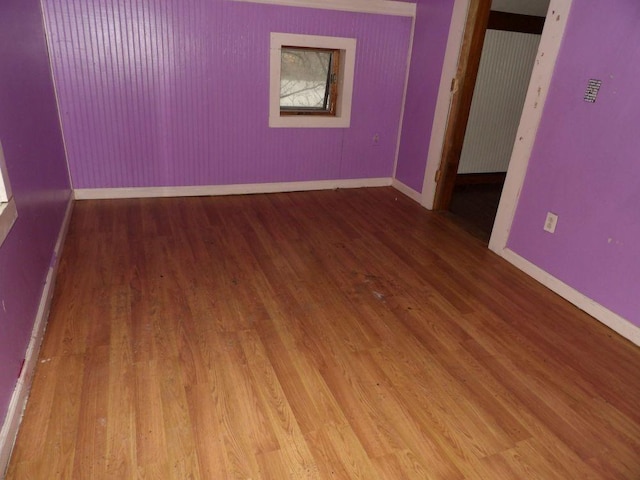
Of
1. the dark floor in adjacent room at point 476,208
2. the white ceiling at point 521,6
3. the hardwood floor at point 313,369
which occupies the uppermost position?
the white ceiling at point 521,6

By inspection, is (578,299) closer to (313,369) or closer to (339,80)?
(313,369)

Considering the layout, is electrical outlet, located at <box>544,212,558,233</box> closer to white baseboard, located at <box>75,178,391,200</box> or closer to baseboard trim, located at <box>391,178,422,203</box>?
baseboard trim, located at <box>391,178,422,203</box>

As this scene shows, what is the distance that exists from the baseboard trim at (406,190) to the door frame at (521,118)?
0.09 meters

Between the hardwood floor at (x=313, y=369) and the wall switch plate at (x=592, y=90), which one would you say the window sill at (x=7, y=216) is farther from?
the wall switch plate at (x=592, y=90)

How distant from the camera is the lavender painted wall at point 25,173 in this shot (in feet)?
5.50

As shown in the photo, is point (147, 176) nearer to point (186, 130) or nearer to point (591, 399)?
point (186, 130)

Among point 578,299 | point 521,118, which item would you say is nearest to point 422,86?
point 521,118

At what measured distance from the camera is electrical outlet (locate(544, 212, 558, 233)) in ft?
9.16

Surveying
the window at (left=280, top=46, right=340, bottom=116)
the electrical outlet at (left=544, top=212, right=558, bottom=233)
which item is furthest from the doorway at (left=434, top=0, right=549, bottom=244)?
the window at (left=280, top=46, right=340, bottom=116)

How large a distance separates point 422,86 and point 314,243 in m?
2.03

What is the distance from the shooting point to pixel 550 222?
111 inches

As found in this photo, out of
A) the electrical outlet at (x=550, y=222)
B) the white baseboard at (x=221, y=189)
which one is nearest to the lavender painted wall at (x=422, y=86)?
the white baseboard at (x=221, y=189)

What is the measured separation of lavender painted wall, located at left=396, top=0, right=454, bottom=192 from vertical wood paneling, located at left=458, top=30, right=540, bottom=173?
74 cm

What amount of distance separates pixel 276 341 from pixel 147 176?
243 cm
